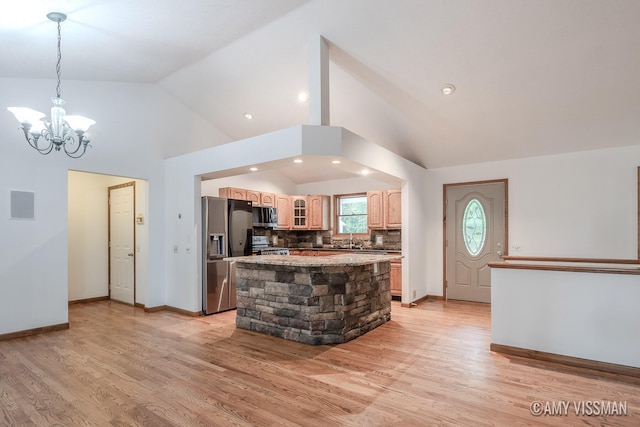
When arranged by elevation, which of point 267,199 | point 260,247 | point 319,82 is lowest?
point 260,247

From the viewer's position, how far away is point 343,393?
9.00ft

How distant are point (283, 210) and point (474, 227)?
3.91m

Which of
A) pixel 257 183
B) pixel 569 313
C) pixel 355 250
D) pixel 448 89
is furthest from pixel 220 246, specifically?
pixel 569 313

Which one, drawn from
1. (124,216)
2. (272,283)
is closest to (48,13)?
(272,283)

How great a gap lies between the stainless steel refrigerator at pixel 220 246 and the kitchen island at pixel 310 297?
911mm

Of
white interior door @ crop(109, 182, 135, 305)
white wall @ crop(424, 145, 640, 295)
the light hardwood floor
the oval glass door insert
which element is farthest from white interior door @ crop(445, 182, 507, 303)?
white interior door @ crop(109, 182, 135, 305)

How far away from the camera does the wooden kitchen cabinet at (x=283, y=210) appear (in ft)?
24.7

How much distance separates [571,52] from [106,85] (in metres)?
5.96

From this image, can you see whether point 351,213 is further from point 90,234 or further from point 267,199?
point 90,234

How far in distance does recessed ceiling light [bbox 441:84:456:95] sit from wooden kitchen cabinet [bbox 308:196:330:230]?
3.89 meters

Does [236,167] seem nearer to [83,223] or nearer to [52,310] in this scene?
[52,310]

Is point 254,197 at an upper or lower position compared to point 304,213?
upper
